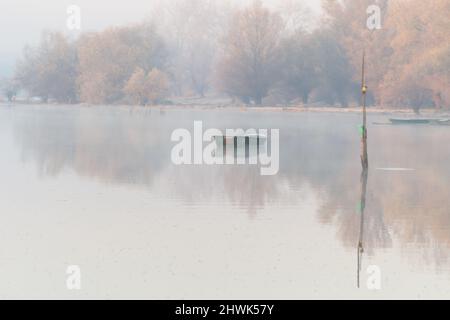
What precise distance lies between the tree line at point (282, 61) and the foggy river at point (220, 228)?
4900 centimetres

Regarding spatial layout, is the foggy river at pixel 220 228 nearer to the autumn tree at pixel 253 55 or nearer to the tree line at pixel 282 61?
the tree line at pixel 282 61

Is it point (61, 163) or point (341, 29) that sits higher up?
point (341, 29)

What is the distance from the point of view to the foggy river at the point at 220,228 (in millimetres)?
15547

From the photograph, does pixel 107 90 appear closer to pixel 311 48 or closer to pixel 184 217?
pixel 311 48

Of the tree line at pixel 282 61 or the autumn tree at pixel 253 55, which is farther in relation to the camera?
the autumn tree at pixel 253 55

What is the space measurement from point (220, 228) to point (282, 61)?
88.5 m

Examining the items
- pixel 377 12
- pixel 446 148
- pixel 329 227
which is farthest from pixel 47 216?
pixel 377 12

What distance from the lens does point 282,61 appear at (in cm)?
10838

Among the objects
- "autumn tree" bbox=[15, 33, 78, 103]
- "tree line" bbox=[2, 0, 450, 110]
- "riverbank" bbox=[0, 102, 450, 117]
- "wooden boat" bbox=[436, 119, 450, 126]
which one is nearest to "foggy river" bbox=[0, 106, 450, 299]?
"wooden boat" bbox=[436, 119, 450, 126]

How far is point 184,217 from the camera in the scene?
2256 cm

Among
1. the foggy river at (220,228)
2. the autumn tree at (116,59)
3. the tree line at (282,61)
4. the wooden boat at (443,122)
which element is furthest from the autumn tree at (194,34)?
the foggy river at (220,228)

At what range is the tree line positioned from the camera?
8756 centimetres

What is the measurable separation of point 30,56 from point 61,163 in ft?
344

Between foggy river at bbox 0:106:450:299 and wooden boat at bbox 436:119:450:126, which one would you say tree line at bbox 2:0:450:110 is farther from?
foggy river at bbox 0:106:450:299
